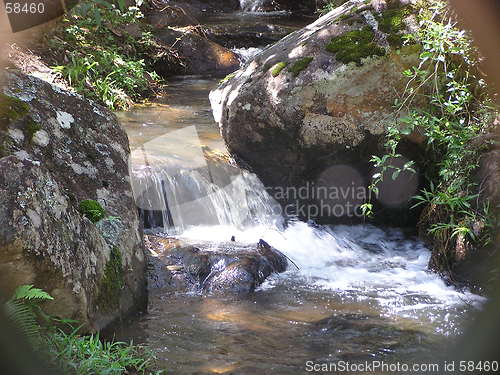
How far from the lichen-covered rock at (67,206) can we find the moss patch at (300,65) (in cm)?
231

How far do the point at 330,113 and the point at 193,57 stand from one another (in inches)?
270

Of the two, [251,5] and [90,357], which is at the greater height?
[251,5]

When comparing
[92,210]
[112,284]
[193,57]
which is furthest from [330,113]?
[193,57]

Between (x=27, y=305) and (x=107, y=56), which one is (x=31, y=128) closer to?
(x=27, y=305)

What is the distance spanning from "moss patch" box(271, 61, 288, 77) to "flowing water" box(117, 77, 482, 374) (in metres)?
1.33

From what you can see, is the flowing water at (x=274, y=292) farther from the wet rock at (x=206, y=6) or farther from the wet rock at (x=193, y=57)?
the wet rock at (x=206, y=6)

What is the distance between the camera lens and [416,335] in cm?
435

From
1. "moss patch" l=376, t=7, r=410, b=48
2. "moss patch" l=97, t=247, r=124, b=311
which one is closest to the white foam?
"moss patch" l=97, t=247, r=124, b=311

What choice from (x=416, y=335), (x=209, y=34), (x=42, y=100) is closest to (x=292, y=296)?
(x=416, y=335)

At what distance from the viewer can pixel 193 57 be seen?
12461 millimetres

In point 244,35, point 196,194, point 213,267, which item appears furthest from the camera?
point 244,35

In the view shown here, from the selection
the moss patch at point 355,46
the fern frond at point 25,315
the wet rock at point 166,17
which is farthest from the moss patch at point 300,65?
the wet rock at point 166,17

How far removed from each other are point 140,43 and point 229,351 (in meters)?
8.96

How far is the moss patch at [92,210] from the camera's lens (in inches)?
165
